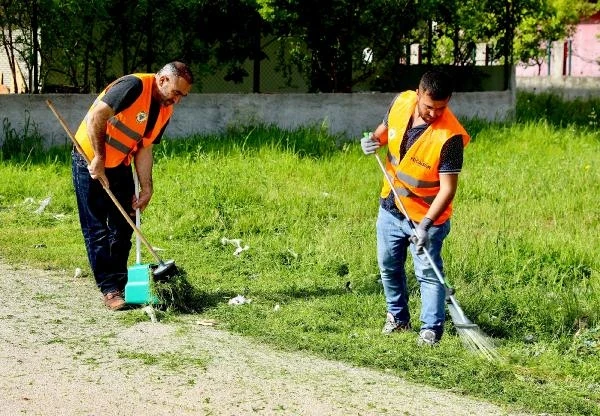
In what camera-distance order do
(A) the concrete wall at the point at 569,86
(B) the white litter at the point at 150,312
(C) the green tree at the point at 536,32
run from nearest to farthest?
(B) the white litter at the point at 150,312, (C) the green tree at the point at 536,32, (A) the concrete wall at the point at 569,86

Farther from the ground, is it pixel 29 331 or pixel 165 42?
pixel 165 42

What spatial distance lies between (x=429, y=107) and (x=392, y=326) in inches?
54.2

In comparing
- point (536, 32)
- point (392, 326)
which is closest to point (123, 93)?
point (392, 326)

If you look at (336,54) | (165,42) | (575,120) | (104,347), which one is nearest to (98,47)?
(165,42)

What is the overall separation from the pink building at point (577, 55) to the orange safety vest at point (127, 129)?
2302 cm

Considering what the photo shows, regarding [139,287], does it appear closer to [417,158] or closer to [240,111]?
[417,158]

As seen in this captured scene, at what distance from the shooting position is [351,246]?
802 centimetres

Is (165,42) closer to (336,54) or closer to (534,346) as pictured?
(336,54)

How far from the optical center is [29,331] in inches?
238

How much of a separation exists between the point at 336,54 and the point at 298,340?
32.0ft

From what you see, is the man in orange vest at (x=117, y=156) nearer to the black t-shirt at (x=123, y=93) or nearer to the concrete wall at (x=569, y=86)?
the black t-shirt at (x=123, y=93)

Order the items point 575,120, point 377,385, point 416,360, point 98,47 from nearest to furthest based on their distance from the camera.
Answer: point 377,385
point 416,360
point 98,47
point 575,120

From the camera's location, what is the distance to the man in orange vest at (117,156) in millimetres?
6363

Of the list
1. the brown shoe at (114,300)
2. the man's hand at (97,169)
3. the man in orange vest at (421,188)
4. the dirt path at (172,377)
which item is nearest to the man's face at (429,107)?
the man in orange vest at (421,188)
